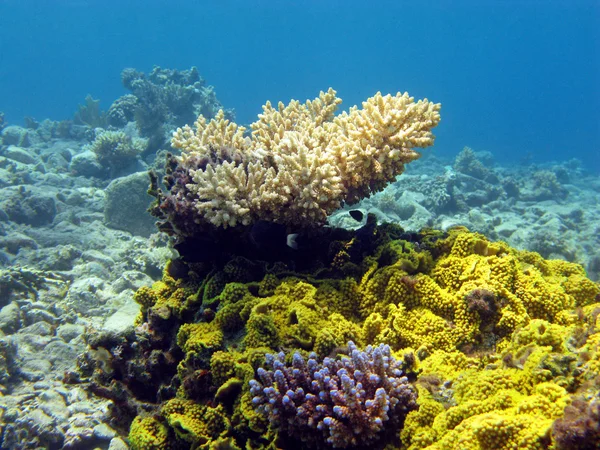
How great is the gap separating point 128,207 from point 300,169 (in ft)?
28.7

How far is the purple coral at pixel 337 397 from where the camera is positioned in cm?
213

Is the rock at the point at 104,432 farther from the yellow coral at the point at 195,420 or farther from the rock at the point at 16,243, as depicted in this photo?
the rock at the point at 16,243

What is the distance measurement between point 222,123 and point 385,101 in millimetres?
2084

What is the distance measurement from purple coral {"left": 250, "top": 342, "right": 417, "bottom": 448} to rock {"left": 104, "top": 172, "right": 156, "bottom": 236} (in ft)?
30.6

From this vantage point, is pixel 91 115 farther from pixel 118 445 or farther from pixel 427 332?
pixel 427 332

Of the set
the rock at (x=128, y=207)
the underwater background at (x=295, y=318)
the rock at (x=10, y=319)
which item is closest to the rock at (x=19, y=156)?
the underwater background at (x=295, y=318)

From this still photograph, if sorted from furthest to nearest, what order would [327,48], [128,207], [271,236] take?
[327,48]
[128,207]
[271,236]

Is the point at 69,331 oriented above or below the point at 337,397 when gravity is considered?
above

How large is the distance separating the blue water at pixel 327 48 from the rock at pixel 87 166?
241 ft

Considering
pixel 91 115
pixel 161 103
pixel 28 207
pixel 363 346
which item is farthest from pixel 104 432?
pixel 91 115

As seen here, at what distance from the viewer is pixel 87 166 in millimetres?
14070

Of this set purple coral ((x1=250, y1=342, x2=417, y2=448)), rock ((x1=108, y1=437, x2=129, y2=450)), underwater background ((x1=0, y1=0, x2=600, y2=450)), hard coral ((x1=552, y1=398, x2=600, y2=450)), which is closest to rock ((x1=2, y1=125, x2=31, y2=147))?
underwater background ((x1=0, y1=0, x2=600, y2=450))

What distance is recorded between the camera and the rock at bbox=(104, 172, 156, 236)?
10.4 m

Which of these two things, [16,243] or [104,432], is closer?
[104,432]
